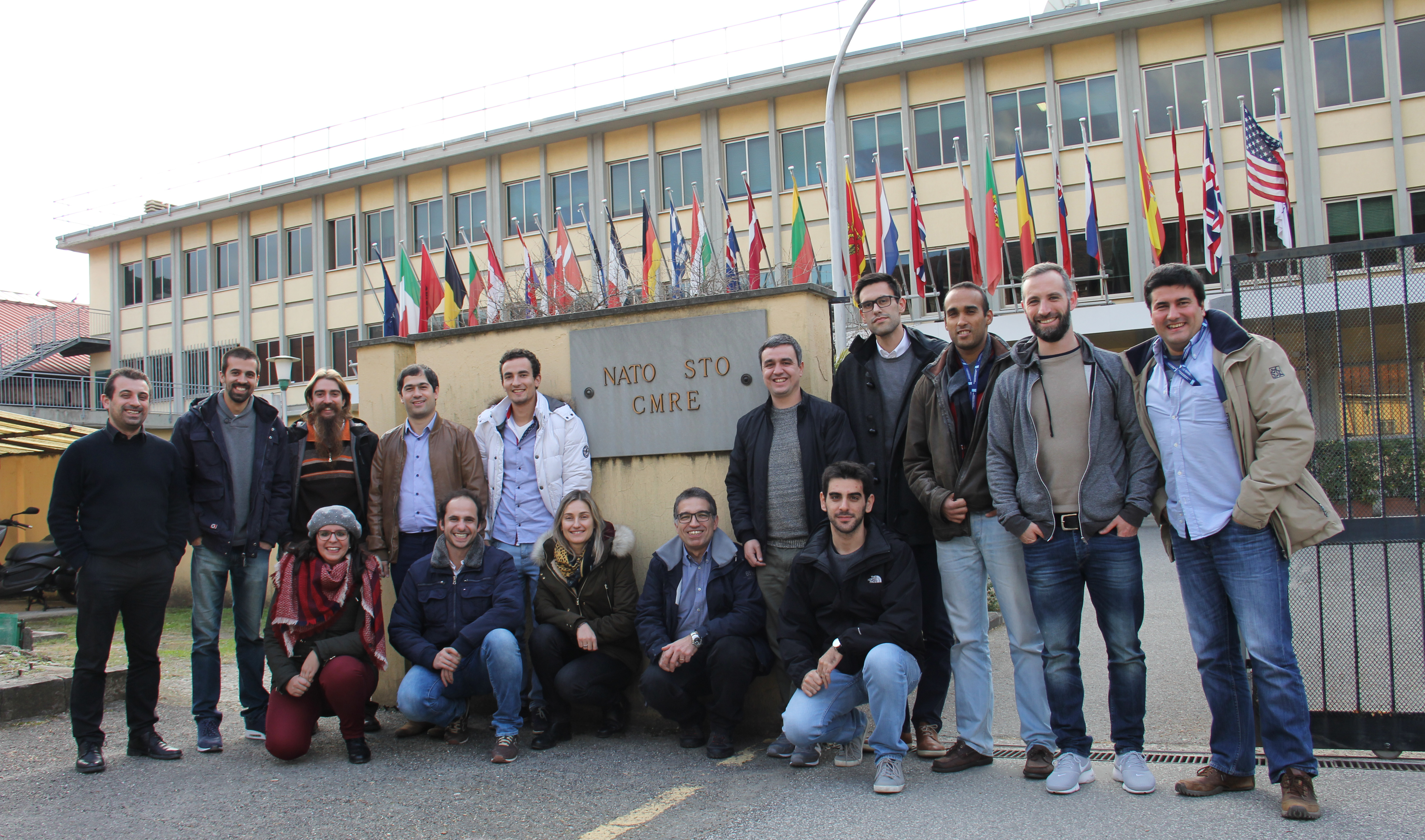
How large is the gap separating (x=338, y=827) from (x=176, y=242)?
37.4 meters

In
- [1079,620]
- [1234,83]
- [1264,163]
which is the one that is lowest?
[1079,620]

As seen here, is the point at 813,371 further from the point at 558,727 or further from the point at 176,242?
the point at 176,242

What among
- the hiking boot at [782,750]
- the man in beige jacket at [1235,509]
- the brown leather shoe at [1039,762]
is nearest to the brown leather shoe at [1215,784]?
the man in beige jacket at [1235,509]

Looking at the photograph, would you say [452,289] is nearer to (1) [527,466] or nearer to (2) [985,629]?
(1) [527,466]

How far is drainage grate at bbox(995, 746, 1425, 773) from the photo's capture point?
14.0 feet

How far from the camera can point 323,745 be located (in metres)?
5.45

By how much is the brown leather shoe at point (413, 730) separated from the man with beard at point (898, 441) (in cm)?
276

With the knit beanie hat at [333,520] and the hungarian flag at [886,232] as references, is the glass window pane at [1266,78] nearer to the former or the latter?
the hungarian flag at [886,232]

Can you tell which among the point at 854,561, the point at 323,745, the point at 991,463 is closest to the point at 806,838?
the point at 854,561

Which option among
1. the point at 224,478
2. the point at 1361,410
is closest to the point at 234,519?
the point at 224,478

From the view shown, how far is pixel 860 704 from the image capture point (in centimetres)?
471

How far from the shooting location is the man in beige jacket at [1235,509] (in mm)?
3838

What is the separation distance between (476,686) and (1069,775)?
Answer: 310 centimetres

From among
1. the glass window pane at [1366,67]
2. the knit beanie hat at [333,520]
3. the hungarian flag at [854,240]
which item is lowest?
the knit beanie hat at [333,520]
